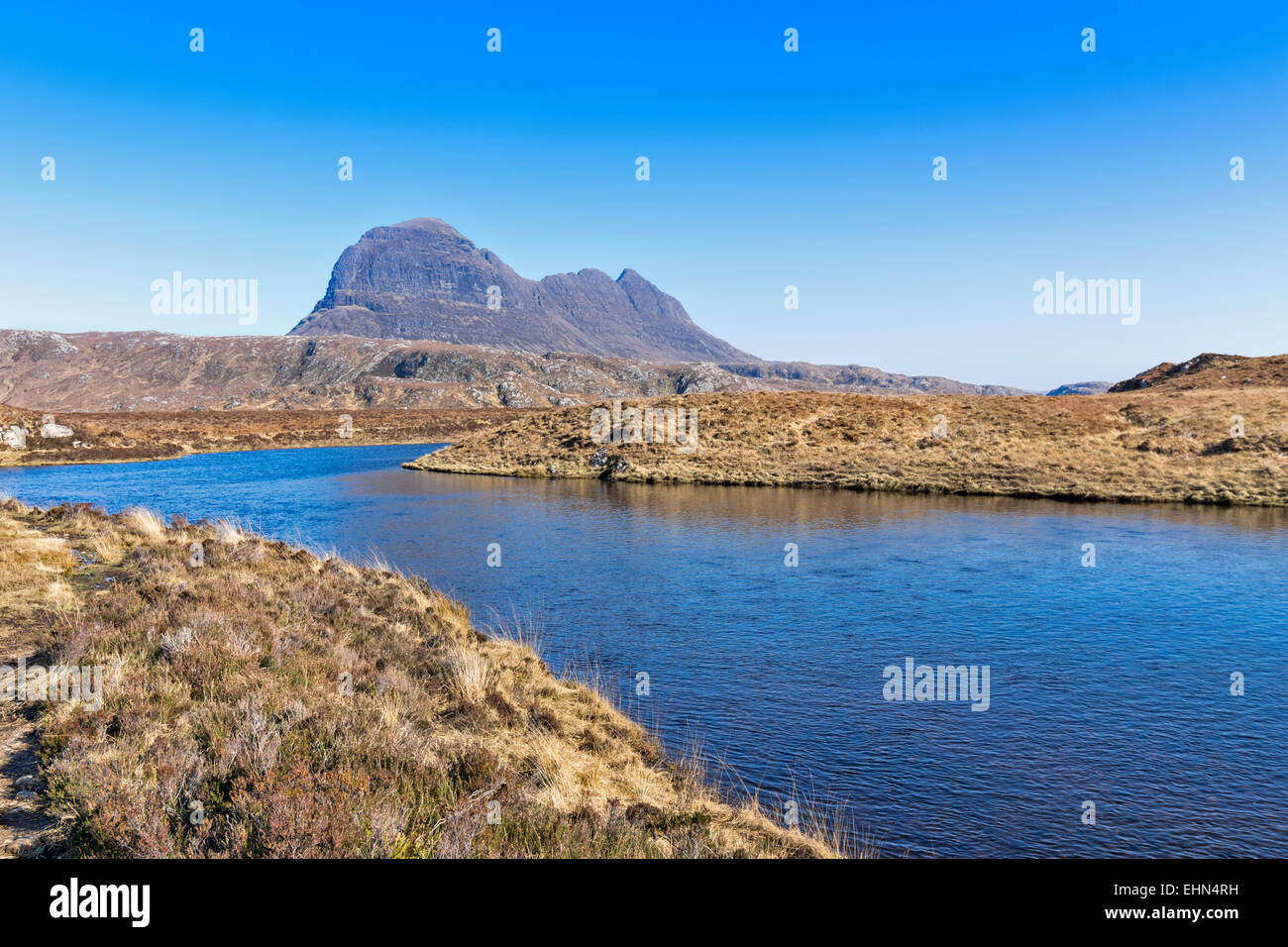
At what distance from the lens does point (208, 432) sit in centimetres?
10762

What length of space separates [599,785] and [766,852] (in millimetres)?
2545

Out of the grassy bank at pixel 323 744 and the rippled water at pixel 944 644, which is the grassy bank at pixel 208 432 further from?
the grassy bank at pixel 323 744

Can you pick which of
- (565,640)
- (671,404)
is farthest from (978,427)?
(565,640)

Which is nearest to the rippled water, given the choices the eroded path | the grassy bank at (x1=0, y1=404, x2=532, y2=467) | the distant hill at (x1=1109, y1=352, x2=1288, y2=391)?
the eroded path

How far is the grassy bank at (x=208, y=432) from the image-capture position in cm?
8162

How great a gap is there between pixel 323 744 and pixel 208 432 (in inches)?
4642

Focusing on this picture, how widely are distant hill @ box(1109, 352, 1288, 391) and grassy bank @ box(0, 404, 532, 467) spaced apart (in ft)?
309

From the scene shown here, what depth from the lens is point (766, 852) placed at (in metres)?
7.21

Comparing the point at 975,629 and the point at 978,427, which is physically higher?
the point at 978,427

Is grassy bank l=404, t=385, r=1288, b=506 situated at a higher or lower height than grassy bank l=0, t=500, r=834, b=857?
higher

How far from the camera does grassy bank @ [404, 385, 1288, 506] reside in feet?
130

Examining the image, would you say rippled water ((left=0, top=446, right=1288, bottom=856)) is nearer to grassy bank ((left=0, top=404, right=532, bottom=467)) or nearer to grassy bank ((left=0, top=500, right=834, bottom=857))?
grassy bank ((left=0, top=500, right=834, bottom=857))

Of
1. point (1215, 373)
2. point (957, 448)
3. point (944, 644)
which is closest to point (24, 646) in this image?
point (944, 644)
